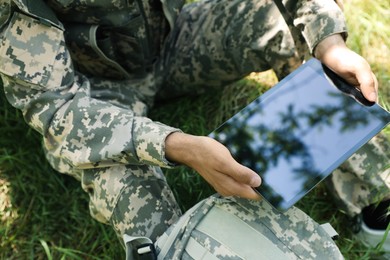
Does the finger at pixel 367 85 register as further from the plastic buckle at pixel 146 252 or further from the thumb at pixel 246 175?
the plastic buckle at pixel 146 252

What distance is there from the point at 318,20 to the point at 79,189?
3.14 feet

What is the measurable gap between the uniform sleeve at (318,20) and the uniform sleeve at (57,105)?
0.51 meters

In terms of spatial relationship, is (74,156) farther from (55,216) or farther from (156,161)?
(55,216)

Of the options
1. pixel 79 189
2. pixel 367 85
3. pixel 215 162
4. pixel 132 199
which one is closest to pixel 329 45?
pixel 367 85

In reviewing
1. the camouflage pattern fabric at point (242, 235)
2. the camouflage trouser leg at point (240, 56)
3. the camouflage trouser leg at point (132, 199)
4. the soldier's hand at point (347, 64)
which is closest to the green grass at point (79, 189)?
the camouflage trouser leg at point (240, 56)

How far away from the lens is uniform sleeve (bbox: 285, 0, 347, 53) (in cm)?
146

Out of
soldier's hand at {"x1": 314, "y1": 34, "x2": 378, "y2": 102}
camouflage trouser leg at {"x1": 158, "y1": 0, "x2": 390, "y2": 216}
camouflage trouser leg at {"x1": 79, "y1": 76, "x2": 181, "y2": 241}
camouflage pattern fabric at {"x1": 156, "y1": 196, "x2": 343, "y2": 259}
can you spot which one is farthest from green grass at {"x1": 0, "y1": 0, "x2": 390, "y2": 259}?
soldier's hand at {"x1": 314, "y1": 34, "x2": 378, "y2": 102}

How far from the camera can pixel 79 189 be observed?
1867mm

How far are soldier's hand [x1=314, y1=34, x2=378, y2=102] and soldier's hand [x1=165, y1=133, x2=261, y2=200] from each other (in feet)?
1.19

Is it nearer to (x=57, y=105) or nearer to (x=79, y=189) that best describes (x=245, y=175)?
A: (x=57, y=105)

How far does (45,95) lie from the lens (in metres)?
1.42

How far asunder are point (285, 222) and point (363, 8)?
126 cm

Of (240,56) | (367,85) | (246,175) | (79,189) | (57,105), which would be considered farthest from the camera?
(79,189)

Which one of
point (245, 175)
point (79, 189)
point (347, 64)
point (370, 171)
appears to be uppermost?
point (347, 64)
